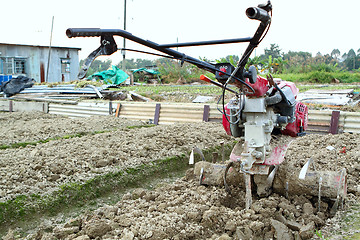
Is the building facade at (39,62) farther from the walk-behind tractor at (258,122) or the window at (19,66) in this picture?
the walk-behind tractor at (258,122)

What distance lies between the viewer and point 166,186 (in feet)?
13.1

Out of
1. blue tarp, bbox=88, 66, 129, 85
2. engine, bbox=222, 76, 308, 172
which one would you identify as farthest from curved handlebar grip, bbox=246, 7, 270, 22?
blue tarp, bbox=88, 66, 129, 85

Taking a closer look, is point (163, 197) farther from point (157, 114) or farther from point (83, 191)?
point (157, 114)

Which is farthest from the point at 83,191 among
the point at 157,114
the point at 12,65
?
the point at 12,65

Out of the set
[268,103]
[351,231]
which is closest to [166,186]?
[268,103]

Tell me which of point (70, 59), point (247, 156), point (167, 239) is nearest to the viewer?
point (167, 239)

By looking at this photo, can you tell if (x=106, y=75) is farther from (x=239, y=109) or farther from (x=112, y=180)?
(x=239, y=109)

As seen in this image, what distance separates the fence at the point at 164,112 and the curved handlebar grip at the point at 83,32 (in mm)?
4869

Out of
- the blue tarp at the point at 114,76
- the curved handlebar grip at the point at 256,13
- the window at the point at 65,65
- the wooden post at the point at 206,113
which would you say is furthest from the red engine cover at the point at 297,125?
the window at the point at 65,65

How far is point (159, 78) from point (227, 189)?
1849 cm

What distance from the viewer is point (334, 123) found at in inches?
232

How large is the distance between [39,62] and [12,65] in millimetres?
1716

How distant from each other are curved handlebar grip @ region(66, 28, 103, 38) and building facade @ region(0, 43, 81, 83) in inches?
814

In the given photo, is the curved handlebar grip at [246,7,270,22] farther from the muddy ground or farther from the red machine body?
the muddy ground
